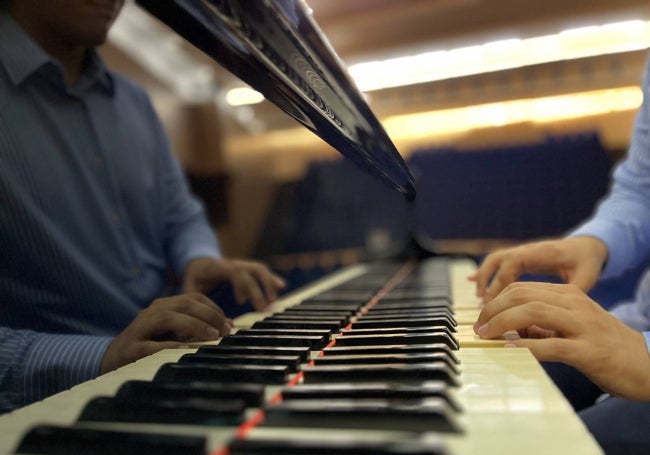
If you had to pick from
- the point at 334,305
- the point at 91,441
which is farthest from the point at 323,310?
the point at 91,441

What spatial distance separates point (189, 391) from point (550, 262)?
1.06 metres

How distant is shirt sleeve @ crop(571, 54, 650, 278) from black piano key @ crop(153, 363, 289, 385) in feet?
3.79

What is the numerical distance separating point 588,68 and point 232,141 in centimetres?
376

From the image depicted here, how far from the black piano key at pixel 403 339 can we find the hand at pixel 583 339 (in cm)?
8

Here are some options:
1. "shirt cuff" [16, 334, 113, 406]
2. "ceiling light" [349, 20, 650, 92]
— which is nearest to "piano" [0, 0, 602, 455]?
"shirt cuff" [16, 334, 113, 406]

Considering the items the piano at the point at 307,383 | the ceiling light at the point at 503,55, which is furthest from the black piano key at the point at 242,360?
the ceiling light at the point at 503,55

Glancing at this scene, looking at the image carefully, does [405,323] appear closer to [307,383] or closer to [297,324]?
[297,324]

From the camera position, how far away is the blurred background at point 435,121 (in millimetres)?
4777

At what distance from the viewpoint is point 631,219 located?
1560mm

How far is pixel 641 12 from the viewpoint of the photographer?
4473 millimetres

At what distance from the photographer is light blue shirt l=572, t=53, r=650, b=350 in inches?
57.5

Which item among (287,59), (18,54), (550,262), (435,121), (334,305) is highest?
(435,121)

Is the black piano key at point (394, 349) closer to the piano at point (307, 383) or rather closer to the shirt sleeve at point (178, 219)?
the piano at point (307, 383)

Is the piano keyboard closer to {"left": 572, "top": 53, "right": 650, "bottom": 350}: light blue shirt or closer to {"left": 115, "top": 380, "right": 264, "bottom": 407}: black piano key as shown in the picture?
{"left": 115, "top": 380, "right": 264, "bottom": 407}: black piano key
